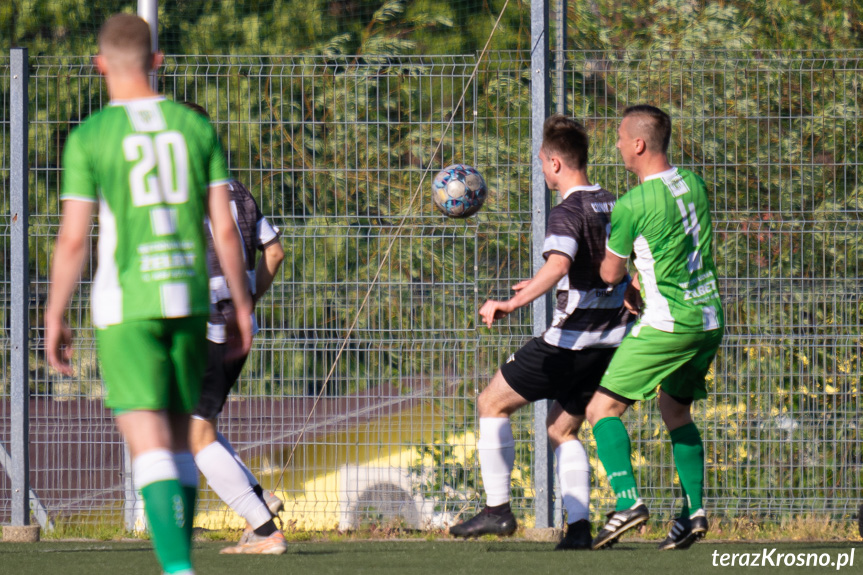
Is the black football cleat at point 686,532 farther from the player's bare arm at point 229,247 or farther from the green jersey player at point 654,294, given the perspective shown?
the player's bare arm at point 229,247

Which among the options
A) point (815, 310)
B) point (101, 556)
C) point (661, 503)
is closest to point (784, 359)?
point (815, 310)

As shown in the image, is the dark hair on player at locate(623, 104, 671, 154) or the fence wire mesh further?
the fence wire mesh

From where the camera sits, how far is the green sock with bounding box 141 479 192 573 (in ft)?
10.7

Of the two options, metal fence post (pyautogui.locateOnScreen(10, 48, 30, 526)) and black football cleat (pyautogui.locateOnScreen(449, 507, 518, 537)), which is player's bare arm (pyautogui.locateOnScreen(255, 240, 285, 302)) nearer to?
black football cleat (pyautogui.locateOnScreen(449, 507, 518, 537))

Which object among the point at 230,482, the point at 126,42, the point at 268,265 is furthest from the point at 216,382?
the point at 126,42

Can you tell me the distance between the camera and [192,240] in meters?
3.40

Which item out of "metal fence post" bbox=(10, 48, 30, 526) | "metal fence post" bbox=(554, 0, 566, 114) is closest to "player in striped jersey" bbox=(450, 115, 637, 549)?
"metal fence post" bbox=(554, 0, 566, 114)

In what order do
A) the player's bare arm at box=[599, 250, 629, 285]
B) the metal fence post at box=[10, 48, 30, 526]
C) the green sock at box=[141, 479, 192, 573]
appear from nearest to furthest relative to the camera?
the green sock at box=[141, 479, 192, 573]
the player's bare arm at box=[599, 250, 629, 285]
the metal fence post at box=[10, 48, 30, 526]

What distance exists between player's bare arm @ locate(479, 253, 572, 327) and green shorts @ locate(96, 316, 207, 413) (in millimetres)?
1630

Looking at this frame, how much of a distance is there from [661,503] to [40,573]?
135 inches

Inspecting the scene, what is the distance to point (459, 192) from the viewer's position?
5.84 meters

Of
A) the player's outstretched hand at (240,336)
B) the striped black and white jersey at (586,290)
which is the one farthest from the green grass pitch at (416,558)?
the player's outstretched hand at (240,336)

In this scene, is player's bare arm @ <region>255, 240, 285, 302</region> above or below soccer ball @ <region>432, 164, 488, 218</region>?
below

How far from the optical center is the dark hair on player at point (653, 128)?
5.08m
